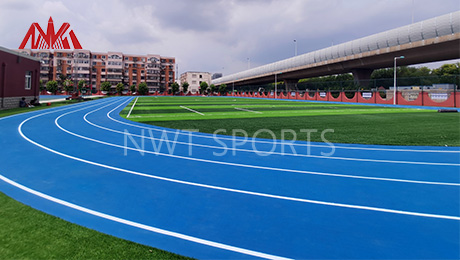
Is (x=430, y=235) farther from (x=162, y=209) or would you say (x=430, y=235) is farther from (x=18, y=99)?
(x=18, y=99)

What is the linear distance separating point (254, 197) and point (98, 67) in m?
130

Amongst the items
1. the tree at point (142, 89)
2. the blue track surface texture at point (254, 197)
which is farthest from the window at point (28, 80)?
the tree at point (142, 89)

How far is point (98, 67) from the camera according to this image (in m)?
120

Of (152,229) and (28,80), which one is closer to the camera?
(152,229)

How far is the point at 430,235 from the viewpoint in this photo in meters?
4.03

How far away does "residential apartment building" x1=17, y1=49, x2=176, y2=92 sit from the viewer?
115m

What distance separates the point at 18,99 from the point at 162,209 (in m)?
33.8

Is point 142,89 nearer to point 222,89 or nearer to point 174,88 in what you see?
point 174,88

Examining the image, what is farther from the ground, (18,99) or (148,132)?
(18,99)

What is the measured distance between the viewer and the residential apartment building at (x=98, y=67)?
115062mm

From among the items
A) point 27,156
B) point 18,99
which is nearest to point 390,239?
point 27,156

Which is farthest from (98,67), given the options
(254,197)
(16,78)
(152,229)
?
(152,229)

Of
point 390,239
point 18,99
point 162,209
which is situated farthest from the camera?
point 18,99

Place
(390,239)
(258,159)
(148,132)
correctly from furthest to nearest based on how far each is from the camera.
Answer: (148,132) → (258,159) → (390,239)
